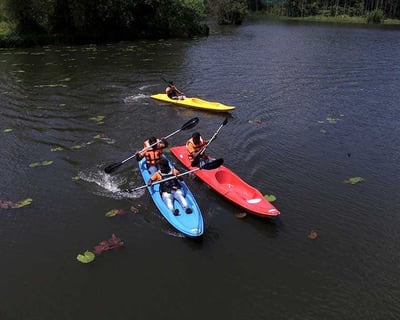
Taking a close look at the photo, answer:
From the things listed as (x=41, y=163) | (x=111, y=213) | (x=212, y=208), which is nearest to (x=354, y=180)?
(x=212, y=208)

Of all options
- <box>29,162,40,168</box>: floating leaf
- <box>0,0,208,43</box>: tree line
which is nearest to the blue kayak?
<box>29,162,40,168</box>: floating leaf

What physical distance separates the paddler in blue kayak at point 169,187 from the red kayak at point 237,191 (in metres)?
1.24

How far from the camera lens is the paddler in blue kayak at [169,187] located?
1177 cm

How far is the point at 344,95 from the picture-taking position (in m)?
23.5

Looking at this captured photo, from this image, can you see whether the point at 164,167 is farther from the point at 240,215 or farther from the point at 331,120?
the point at 331,120

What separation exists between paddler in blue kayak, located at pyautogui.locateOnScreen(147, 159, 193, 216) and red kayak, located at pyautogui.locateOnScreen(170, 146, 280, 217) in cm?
124

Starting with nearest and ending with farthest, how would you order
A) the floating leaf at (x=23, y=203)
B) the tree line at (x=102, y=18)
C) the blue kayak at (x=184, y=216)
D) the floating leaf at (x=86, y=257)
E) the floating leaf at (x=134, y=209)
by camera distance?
1. the floating leaf at (x=86, y=257)
2. the blue kayak at (x=184, y=216)
3. the floating leaf at (x=134, y=209)
4. the floating leaf at (x=23, y=203)
5. the tree line at (x=102, y=18)

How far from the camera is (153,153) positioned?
13703 millimetres

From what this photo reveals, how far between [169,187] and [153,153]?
180 cm

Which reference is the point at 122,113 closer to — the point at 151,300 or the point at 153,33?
the point at 151,300

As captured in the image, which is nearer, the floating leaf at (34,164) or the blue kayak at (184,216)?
the blue kayak at (184,216)

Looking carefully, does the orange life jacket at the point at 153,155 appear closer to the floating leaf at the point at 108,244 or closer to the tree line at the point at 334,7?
the floating leaf at the point at 108,244

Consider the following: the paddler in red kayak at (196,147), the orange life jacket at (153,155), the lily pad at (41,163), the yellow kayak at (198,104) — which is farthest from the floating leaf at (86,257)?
the yellow kayak at (198,104)

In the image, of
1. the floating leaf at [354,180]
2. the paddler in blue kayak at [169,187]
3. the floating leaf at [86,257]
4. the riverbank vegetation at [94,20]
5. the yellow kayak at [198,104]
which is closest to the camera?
the floating leaf at [86,257]
